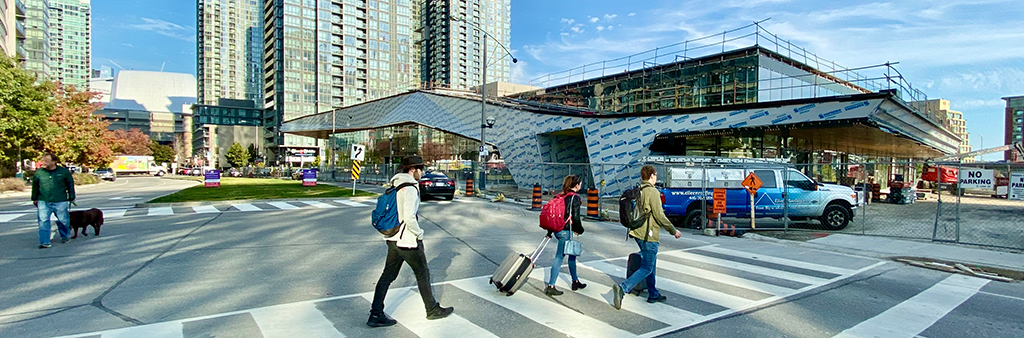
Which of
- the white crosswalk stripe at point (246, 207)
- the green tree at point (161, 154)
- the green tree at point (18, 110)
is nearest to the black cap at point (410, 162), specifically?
the white crosswalk stripe at point (246, 207)

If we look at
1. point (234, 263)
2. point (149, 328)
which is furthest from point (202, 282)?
point (149, 328)

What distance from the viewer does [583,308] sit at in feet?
18.9

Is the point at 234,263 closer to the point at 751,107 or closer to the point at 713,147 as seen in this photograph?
A: the point at 751,107

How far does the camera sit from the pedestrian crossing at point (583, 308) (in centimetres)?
494

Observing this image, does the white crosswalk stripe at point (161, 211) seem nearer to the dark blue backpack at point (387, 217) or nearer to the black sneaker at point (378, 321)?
the black sneaker at point (378, 321)

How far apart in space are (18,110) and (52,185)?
24.6 m

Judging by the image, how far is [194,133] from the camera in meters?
159

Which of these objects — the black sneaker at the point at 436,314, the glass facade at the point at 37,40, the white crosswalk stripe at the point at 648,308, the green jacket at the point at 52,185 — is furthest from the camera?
the glass facade at the point at 37,40

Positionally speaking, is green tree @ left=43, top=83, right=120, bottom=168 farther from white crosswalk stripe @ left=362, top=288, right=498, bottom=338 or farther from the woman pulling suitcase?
the woman pulling suitcase

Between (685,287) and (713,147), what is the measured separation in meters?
22.5

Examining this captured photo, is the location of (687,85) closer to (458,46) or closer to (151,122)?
(458,46)

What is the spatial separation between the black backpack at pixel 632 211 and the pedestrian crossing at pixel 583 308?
91cm

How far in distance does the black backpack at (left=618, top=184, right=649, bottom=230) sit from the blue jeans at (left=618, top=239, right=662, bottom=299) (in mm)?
214

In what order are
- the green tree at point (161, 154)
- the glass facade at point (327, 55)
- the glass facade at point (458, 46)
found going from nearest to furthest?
1. the glass facade at point (327, 55)
2. the green tree at point (161, 154)
3. the glass facade at point (458, 46)
